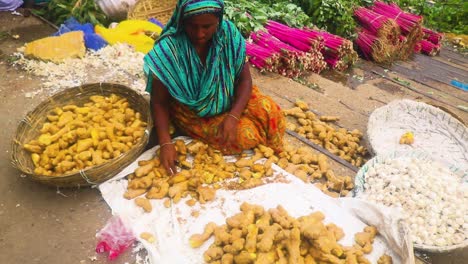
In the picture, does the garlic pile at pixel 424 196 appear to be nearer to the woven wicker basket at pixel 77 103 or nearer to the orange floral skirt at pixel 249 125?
the orange floral skirt at pixel 249 125

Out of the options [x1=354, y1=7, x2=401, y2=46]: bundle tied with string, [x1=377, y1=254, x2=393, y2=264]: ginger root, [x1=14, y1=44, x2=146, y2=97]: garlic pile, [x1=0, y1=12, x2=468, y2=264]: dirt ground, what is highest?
[x1=354, y1=7, x2=401, y2=46]: bundle tied with string

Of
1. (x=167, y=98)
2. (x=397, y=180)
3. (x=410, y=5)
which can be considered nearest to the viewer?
(x=397, y=180)

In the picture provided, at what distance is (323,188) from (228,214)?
0.66m

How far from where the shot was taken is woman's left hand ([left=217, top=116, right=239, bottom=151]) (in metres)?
2.48

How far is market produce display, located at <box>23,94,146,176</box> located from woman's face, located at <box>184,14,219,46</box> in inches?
30.8

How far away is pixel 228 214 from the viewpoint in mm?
2227

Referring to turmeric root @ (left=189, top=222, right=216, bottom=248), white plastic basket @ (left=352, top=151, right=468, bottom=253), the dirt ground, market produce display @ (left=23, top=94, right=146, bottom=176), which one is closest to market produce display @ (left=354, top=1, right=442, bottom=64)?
the dirt ground

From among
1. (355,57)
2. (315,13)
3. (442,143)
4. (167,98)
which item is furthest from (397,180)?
(315,13)

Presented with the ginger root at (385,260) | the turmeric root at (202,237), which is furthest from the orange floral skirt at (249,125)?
the ginger root at (385,260)

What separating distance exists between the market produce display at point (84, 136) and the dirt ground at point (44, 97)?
0.18 m

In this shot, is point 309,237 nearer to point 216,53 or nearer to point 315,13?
point 216,53

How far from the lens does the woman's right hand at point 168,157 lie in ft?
7.93

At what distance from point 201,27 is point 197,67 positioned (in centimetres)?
37

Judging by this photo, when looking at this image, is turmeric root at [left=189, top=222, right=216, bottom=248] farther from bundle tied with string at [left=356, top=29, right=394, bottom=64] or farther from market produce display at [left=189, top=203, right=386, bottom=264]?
bundle tied with string at [left=356, top=29, right=394, bottom=64]
